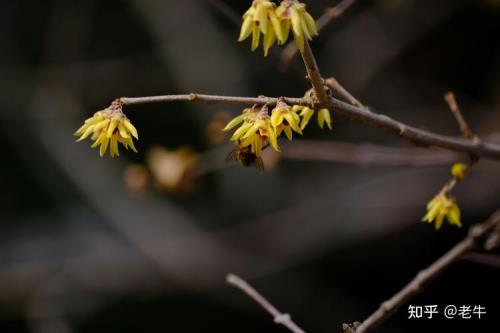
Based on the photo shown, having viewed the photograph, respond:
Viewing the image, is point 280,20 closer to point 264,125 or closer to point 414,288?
point 264,125

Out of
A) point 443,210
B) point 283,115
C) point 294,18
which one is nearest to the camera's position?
point 294,18

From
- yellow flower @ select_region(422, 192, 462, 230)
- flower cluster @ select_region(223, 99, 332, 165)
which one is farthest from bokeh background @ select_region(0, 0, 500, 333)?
flower cluster @ select_region(223, 99, 332, 165)

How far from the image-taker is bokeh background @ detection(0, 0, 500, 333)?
4992mm

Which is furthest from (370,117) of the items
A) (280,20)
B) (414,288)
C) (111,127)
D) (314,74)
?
(111,127)

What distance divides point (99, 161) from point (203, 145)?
0.81 m

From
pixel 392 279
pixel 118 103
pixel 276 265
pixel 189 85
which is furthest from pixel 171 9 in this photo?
pixel 118 103

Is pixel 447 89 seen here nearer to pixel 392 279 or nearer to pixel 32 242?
pixel 392 279

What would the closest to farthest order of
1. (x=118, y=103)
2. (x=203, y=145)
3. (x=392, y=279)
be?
(x=118, y=103) < (x=392, y=279) < (x=203, y=145)

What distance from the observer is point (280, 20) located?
134cm

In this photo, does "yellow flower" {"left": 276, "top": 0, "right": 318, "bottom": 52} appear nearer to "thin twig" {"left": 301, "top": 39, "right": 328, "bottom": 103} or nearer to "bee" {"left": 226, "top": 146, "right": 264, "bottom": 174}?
"thin twig" {"left": 301, "top": 39, "right": 328, "bottom": 103}

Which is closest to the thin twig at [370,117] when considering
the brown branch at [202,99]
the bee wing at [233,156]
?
the brown branch at [202,99]

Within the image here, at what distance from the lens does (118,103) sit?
4.83 feet

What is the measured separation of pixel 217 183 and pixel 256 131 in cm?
412

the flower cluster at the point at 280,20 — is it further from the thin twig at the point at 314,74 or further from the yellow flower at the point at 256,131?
the yellow flower at the point at 256,131
